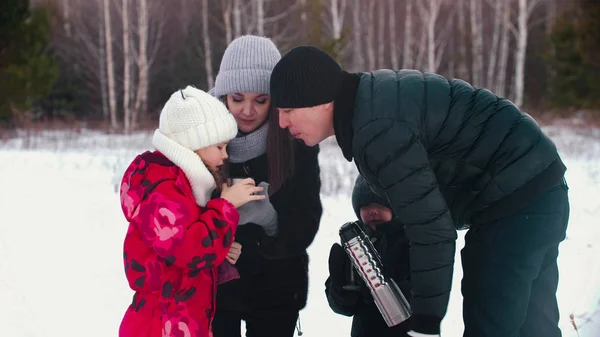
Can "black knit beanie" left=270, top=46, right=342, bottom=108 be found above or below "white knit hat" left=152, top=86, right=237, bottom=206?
above

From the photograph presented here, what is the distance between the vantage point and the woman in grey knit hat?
6.30 ft

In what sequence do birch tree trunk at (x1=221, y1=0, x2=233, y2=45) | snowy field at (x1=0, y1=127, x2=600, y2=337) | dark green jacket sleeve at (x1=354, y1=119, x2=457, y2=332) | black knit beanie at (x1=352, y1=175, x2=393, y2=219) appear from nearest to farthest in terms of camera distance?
dark green jacket sleeve at (x1=354, y1=119, x2=457, y2=332) → black knit beanie at (x1=352, y1=175, x2=393, y2=219) → snowy field at (x1=0, y1=127, x2=600, y2=337) → birch tree trunk at (x1=221, y1=0, x2=233, y2=45)

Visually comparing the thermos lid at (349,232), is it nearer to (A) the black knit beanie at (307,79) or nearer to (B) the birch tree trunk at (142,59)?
(A) the black knit beanie at (307,79)

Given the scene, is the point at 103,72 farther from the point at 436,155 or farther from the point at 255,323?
the point at 436,155

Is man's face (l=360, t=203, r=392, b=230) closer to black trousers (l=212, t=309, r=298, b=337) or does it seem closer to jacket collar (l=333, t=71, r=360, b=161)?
black trousers (l=212, t=309, r=298, b=337)

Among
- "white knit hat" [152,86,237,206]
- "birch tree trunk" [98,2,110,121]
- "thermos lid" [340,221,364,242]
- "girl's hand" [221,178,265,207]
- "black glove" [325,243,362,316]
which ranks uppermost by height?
"white knit hat" [152,86,237,206]

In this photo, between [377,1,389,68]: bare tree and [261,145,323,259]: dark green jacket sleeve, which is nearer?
[261,145,323,259]: dark green jacket sleeve

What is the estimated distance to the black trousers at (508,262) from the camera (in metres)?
1.62

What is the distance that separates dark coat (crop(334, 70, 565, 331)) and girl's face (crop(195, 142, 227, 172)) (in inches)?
15.7

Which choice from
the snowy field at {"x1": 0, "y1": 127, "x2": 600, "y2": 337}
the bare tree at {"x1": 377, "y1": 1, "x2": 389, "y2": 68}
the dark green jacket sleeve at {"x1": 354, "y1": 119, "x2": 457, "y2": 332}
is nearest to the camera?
the dark green jacket sleeve at {"x1": 354, "y1": 119, "x2": 457, "y2": 332}

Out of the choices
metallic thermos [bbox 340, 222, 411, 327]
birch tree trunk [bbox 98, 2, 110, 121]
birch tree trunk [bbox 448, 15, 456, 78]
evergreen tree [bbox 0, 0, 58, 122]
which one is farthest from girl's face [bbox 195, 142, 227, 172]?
birch tree trunk [bbox 448, 15, 456, 78]

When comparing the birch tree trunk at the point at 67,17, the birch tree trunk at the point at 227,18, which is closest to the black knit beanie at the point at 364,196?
the birch tree trunk at the point at 227,18

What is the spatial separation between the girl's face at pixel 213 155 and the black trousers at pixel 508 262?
84cm

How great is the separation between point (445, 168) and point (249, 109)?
A: 2.34 ft
